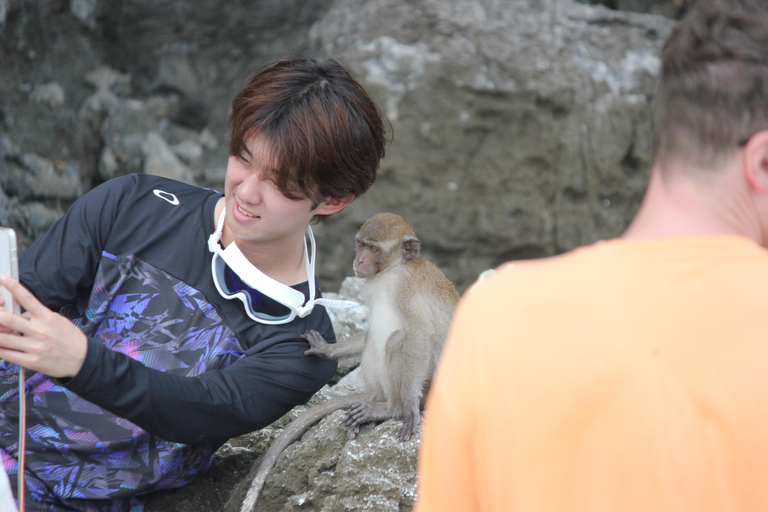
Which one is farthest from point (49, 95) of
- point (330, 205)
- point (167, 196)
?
point (330, 205)

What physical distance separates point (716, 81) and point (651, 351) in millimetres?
346

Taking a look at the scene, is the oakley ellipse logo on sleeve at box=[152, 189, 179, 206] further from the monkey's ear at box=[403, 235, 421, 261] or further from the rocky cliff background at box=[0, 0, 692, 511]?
the rocky cliff background at box=[0, 0, 692, 511]

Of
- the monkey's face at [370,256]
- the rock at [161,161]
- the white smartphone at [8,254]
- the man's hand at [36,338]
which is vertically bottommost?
the rock at [161,161]

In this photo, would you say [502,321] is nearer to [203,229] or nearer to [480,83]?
[203,229]

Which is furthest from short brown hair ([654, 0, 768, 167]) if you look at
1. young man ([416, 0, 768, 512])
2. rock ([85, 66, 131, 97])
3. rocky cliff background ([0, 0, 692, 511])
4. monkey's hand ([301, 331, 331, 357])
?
rock ([85, 66, 131, 97])

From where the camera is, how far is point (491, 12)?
5164 millimetres

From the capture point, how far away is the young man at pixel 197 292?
1.90 m

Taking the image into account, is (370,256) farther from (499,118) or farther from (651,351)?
(499,118)

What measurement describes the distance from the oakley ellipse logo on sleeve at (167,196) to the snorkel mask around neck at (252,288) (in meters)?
0.16

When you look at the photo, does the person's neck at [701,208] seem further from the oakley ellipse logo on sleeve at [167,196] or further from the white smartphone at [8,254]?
the oakley ellipse logo on sleeve at [167,196]

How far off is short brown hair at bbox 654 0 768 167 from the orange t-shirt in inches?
5.6

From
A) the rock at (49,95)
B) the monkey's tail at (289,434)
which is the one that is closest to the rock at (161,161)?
the rock at (49,95)

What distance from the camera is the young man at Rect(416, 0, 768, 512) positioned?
31.7 inches

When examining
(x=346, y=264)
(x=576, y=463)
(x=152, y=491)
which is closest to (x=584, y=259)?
(x=576, y=463)
